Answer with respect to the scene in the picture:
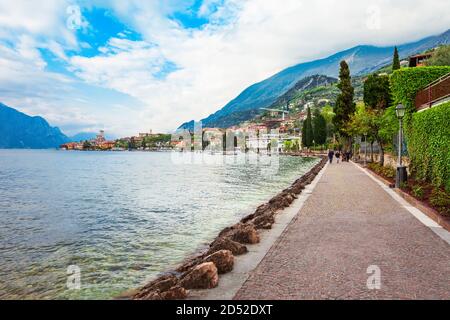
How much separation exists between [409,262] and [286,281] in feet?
7.19

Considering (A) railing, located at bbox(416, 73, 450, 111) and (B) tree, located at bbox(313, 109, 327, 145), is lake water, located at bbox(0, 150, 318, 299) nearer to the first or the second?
(A) railing, located at bbox(416, 73, 450, 111)

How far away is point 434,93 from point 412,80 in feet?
12.7

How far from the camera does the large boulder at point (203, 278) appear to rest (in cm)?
486

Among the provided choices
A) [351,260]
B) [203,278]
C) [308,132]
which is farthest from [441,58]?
[203,278]

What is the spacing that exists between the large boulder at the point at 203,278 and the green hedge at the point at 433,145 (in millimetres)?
9185

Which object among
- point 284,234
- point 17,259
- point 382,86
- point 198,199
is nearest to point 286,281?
point 284,234

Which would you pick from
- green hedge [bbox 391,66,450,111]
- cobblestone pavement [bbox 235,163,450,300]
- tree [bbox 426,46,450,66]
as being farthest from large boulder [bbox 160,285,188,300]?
tree [bbox 426,46,450,66]

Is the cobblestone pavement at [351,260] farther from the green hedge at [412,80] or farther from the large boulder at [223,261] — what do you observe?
the green hedge at [412,80]

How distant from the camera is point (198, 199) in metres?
21.1

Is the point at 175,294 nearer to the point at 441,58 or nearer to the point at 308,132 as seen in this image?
the point at 441,58

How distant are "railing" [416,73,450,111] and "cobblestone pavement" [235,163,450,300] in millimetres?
8486

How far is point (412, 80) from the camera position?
67.1 ft
